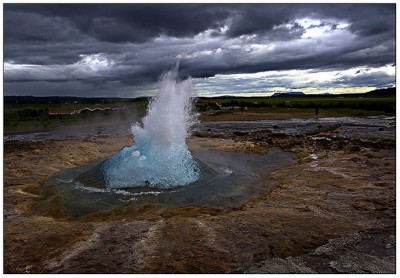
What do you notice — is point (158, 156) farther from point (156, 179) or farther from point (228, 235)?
point (228, 235)

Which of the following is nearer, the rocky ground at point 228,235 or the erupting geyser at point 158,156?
the rocky ground at point 228,235

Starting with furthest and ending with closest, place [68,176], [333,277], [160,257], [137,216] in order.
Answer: [68,176], [137,216], [160,257], [333,277]

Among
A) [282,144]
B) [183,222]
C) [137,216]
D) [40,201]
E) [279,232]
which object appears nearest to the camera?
[279,232]

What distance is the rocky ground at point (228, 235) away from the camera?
4.05 meters

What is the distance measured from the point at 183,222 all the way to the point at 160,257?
1.20 meters

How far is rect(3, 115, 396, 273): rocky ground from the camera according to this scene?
4.05 meters

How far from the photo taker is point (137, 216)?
19.2 ft

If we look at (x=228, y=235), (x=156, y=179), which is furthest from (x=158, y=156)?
(x=228, y=235)

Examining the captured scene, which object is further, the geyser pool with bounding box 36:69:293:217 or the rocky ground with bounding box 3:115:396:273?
the geyser pool with bounding box 36:69:293:217

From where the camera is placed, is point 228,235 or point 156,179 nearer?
point 228,235

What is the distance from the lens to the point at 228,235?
4.85 m

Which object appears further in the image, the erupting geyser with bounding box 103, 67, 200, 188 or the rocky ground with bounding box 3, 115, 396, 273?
Answer: the erupting geyser with bounding box 103, 67, 200, 188

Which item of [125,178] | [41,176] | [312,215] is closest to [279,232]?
[312,215]

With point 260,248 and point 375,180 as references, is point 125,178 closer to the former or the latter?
point 260,248
